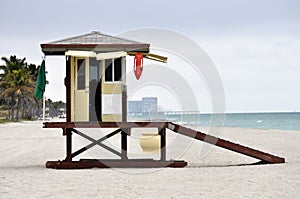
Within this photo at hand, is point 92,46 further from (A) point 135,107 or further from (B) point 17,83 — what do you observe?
(B) point 17,83

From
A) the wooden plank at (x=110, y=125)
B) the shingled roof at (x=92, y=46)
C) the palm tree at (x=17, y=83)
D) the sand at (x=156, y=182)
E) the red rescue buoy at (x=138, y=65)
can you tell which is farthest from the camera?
the palm tree at (x=17, y=83)

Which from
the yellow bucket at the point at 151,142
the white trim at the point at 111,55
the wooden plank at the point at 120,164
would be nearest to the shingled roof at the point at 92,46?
the white trim at the point at 111,55

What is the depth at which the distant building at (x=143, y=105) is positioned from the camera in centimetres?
1438

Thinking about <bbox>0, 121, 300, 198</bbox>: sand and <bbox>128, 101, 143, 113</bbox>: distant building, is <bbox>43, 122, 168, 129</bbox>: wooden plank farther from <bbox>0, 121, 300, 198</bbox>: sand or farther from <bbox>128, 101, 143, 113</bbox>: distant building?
<bbox>0, 121, 300, 198</bbox>: sand

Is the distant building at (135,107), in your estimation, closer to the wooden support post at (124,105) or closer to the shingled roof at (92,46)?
the wooden support post at (124,105)

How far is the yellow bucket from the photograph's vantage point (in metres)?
15.2

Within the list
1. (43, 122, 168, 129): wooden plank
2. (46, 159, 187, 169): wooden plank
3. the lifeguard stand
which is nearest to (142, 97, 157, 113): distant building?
(43, 122, 168, 129): wooden plank

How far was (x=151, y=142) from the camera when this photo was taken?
15250mm

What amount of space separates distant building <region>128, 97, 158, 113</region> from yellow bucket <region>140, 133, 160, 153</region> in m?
0.88

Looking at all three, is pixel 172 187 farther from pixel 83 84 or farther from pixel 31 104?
pixel 31 104

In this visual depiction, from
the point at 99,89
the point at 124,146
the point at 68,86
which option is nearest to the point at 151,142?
the point at 124,146

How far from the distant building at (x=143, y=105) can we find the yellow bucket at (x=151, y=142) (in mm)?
878

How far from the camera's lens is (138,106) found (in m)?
14.7

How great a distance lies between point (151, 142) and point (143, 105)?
112 cm
